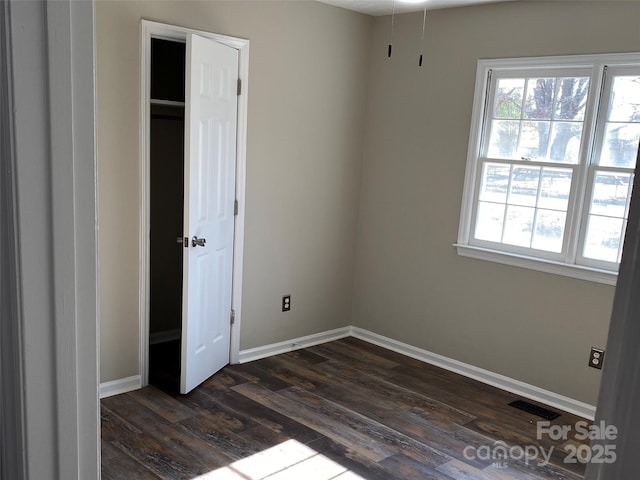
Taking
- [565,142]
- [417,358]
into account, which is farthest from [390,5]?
[417,358]

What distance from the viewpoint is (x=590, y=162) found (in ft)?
11.6

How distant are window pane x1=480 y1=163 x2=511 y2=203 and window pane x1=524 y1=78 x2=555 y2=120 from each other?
1.26 ft

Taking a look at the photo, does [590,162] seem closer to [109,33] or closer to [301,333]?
[301,333]

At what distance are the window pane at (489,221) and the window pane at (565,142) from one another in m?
0.50

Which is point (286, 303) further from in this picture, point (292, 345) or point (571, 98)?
point (571, 98)

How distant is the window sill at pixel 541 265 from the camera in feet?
11.4

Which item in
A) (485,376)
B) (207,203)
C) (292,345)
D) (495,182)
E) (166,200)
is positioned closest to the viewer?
(207,203)

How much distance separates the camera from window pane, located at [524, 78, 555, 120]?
3710 mm

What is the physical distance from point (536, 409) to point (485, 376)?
0.48 m

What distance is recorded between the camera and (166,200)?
4434 mm

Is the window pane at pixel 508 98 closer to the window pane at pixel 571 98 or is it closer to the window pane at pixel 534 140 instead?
the window pane at pixel 534 140

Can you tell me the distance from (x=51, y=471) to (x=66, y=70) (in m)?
0.58

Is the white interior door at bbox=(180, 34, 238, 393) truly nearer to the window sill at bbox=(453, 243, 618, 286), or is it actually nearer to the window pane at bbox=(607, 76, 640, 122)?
the window sill at bbox=(453, 243, 618, 286)

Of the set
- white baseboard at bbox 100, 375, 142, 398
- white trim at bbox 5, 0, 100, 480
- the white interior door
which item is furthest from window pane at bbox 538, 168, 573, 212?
white trim at bbox 5, 0, 100, 480
